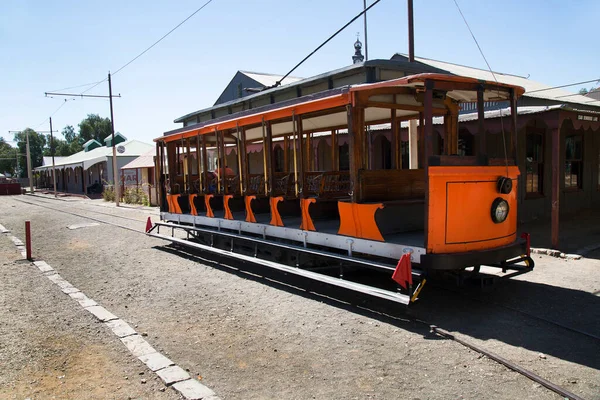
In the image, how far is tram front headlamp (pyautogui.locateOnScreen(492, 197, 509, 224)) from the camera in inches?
214

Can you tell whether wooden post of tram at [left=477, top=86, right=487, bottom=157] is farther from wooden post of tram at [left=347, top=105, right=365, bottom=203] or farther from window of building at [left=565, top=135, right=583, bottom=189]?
window of building at [left=565, top=135, right=583, bottom=189]

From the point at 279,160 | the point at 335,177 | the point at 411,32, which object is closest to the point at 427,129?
the point at 335,177

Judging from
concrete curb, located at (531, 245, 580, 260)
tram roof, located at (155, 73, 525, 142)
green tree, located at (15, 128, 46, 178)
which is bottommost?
concrete curb, located at (531, 245, 580, 260)

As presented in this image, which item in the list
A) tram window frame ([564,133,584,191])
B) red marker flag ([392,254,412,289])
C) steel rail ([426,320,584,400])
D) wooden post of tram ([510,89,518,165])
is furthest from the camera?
tram window frame ([564,133,584,191])

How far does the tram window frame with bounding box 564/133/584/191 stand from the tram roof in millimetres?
8182

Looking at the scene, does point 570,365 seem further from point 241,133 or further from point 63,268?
point 63,268

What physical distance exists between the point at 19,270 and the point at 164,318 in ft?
16.3

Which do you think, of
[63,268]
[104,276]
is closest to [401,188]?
[104,276]

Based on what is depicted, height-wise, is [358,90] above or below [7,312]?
above

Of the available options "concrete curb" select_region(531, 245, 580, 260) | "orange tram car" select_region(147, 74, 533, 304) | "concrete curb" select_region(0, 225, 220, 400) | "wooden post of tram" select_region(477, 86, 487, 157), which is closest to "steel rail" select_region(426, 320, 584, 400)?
"orange tram car" select_region(147, 74, 533, 304)

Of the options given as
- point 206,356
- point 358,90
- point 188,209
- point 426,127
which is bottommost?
point 206,356

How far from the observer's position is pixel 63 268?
916 cm

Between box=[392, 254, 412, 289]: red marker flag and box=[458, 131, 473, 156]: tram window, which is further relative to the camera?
box=[458, 131, 473, 156]: tram window

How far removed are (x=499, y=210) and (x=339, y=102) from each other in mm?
2317
